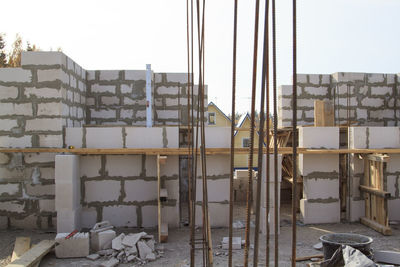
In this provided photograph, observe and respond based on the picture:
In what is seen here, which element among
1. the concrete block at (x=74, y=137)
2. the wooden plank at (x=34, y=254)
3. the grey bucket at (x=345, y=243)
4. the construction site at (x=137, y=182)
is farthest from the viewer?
the concrete block at (x=74, y=137)

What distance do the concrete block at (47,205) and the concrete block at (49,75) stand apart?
242cm

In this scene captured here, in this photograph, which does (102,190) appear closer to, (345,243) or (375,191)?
(345,243)

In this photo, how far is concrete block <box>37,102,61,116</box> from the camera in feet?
24.8

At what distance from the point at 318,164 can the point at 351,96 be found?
3323 mm

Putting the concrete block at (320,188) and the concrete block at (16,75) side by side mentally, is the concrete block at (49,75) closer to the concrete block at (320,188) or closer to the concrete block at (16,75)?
the concrete block at (16,75)

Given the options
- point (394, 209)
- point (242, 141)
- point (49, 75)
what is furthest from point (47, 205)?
point (242, 141)

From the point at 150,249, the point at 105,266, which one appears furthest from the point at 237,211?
the point at 105,266

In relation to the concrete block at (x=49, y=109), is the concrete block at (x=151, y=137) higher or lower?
lower

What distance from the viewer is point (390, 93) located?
10711 mm

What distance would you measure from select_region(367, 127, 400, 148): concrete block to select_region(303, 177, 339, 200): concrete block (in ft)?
3.78

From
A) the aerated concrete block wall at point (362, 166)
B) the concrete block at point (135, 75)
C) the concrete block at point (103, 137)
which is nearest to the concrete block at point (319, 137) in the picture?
the aerated concrete block wall at point (362, 166)

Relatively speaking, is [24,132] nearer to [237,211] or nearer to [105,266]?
[105,266]

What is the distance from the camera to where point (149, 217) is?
7.86 metres

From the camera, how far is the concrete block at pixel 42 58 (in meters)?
7.53
